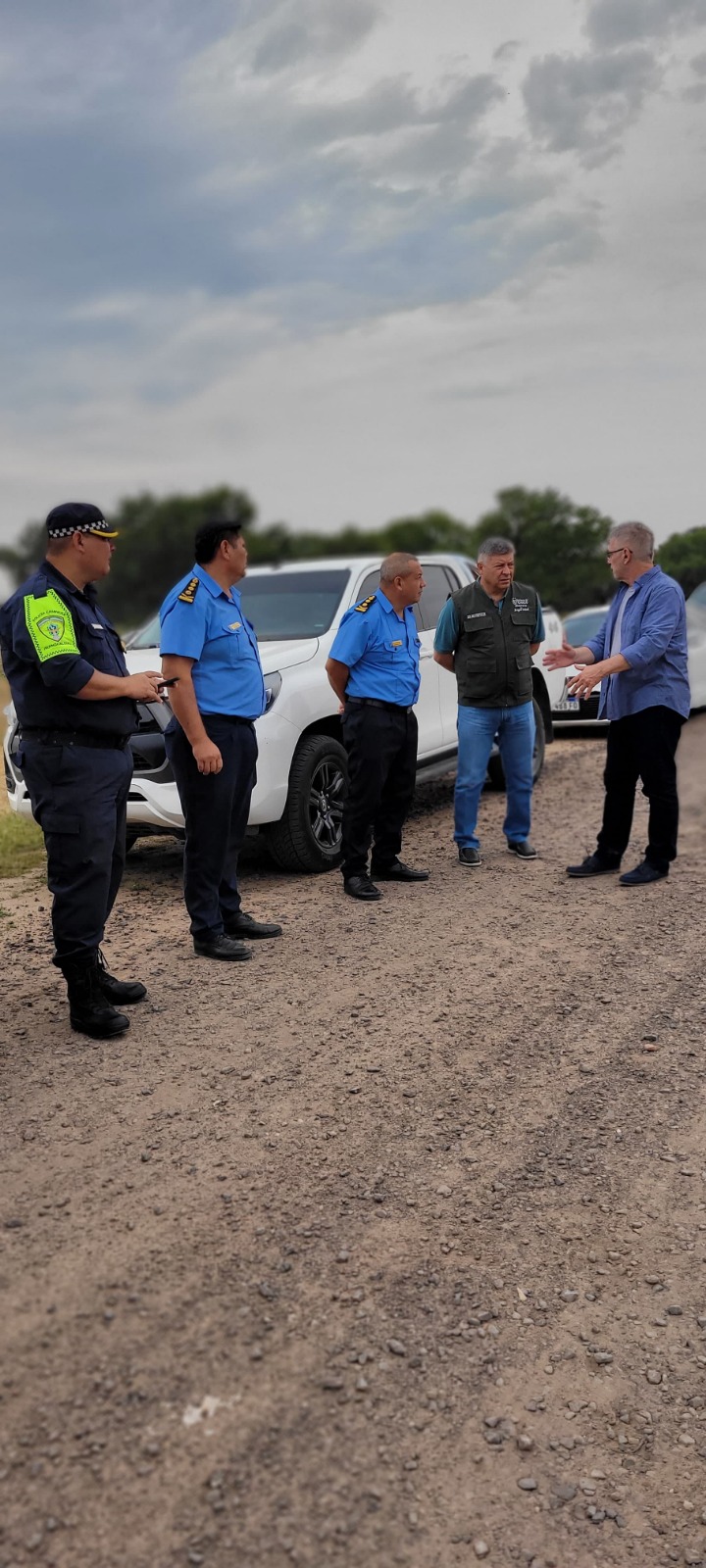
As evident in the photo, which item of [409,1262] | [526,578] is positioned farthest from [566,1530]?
[526,578]

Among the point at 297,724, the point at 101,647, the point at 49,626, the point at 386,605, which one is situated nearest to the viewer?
the point at 49,626

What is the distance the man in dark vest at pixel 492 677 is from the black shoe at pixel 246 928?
170 centimetres

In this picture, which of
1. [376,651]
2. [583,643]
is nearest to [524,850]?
[376,651]

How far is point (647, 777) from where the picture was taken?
646 cm

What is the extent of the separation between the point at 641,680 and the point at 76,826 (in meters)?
3.34

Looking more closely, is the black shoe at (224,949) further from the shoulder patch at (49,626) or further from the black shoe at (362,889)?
the shoulder patch at (49,626)

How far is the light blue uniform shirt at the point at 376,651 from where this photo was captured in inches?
246

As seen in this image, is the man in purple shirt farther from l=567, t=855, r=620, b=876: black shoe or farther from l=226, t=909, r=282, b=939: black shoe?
l=226, t=909, r=282, b=939: black shoe

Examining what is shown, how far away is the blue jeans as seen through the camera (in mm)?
7113

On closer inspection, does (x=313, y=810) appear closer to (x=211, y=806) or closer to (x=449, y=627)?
(x=449, y=627)

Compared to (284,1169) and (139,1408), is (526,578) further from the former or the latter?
(139,1408)

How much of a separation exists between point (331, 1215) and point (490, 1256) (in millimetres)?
430

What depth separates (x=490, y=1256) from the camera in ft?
10.2

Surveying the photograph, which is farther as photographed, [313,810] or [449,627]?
[449,627]
